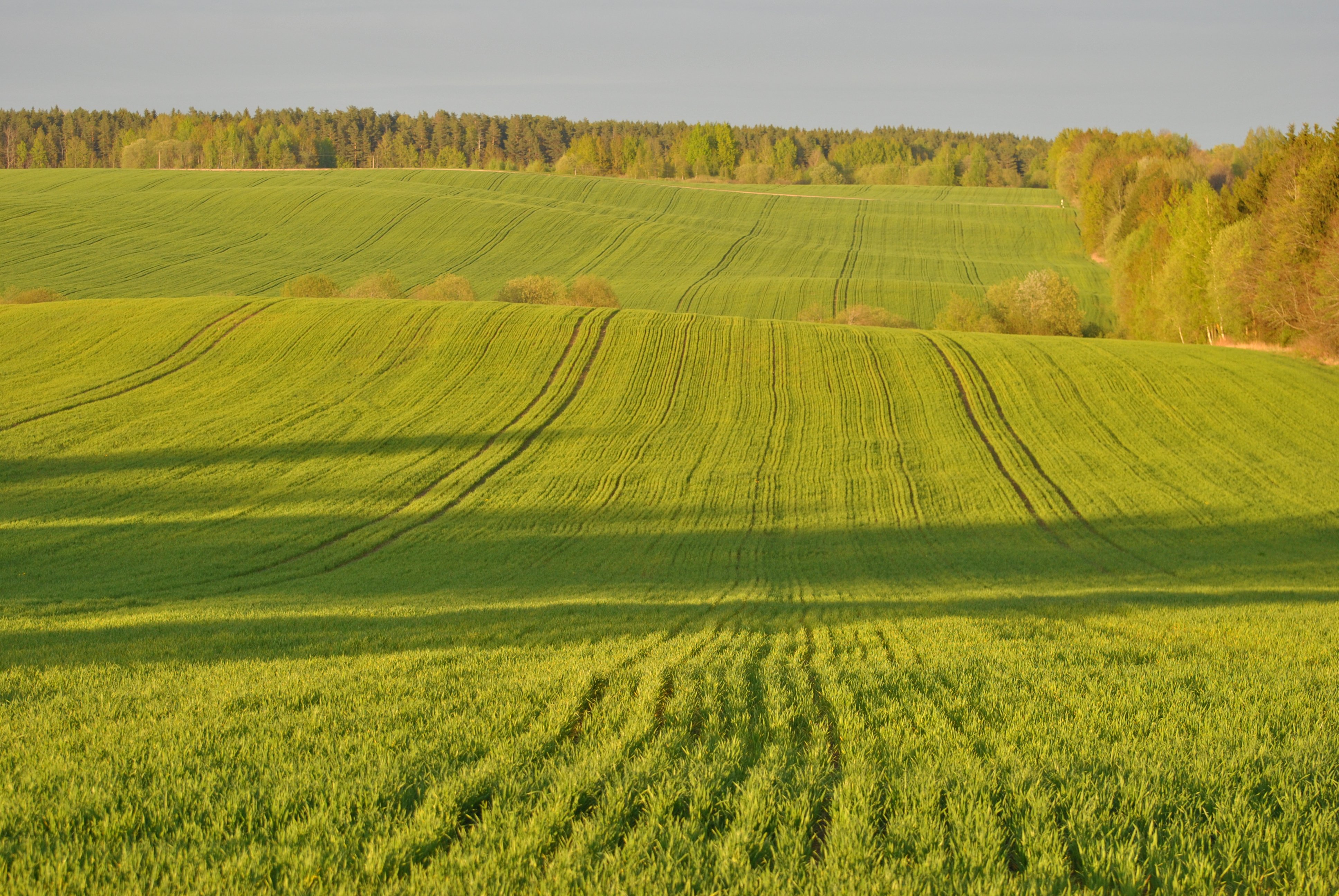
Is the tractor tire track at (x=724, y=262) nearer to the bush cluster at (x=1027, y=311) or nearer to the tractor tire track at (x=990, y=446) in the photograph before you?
the bush cluster at (x=1027, y=311)

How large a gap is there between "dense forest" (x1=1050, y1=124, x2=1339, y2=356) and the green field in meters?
5.54

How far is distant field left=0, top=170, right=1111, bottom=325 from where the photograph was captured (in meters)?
89.6

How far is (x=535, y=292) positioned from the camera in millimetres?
71938

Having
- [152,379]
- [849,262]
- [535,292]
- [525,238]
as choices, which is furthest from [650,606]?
[525,238]

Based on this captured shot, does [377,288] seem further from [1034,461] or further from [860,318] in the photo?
[1034,461]

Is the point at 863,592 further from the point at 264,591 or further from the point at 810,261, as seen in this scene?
the point at 810,261

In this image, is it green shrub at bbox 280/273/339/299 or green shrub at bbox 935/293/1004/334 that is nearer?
green shrub at bbox 280/273/339/299

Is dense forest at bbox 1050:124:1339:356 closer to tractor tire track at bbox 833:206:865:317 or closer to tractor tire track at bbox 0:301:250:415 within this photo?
tractor tire track at bbox 833:206:865:317

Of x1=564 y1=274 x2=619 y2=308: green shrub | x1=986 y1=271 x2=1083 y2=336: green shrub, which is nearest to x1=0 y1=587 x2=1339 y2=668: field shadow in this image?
x1=564 y1=274 x2=619 y2=308: green shrub

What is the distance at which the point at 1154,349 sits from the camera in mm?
55531

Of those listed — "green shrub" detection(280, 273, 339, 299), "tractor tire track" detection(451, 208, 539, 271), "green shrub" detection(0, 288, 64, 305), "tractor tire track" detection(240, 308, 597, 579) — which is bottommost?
"tractor tire track" detection(240, 308, 597, 579)

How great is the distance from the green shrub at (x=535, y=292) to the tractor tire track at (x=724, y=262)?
662 inches

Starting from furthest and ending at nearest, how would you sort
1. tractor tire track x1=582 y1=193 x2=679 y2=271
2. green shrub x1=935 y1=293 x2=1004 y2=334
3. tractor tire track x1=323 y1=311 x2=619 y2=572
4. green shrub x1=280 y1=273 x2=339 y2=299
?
tractor tire track x1=582 y1=193 x2=679 y2=271 → green shrub x1=935 y1=293 x2=1004 y2=334 → green shrub x1=280 y1=273 x2=339 y2=299 → tractor tire track x1=323 y1=311 x2=619 y2=572

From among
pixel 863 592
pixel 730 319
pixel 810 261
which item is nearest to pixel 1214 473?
pixel 863 592
